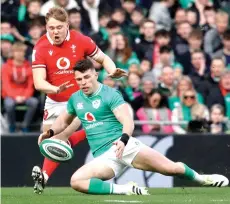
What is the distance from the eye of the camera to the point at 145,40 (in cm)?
1811

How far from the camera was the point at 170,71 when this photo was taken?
1633 centimetres

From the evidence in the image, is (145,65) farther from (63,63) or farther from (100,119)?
(100,119)

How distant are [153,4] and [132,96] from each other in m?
3.52

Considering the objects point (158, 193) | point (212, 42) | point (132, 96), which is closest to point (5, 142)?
point (132, 96)

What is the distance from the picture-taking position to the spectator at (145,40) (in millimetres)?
17859

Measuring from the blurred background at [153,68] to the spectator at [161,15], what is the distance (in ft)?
0.06

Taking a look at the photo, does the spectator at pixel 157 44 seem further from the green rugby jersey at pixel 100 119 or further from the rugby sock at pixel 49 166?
the green rugby jersey at pixel 100 119

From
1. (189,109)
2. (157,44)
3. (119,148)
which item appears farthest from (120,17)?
(119,148)

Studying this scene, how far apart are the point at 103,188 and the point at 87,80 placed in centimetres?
120

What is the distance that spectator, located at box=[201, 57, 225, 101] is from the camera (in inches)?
644

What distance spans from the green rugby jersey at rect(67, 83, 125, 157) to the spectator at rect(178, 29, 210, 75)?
6.49 m

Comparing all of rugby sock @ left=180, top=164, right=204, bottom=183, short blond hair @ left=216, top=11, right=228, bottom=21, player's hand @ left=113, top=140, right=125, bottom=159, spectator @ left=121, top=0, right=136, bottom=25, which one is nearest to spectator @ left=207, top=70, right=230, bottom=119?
short blond hair @ left=216, top=11, right=228, bottom=21

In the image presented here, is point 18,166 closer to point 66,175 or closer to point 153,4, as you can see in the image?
point 66,175

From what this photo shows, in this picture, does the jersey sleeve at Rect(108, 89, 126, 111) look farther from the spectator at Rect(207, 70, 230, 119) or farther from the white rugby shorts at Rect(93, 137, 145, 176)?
the spectator at Rect(207, 70, 230, 119)
